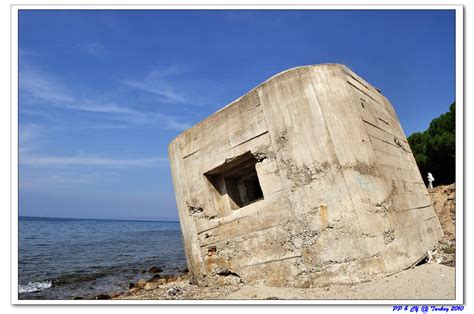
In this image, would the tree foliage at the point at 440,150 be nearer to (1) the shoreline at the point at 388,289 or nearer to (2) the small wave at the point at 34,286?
(1) the shoreline at the point at 388,289

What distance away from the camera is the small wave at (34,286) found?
324 inches

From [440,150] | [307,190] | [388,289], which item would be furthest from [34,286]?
[440,150]

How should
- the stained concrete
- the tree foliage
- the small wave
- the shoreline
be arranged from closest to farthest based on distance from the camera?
the shoreline < the stained concrete < the small wave < the tree foliage

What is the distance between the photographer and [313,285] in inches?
169

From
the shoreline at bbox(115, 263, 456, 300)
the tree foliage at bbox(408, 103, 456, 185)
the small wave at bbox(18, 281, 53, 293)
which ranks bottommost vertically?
the shoreline at bbox(115, 263, 456, 300)

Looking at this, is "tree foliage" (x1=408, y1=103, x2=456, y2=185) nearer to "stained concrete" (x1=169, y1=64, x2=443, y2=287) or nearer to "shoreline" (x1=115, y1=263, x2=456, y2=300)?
"stained concrete" (x1=169, y1=64, x2=443, y2=287)

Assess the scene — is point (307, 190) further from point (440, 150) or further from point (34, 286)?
point (440, 150)

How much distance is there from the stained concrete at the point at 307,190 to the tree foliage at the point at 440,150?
6.94 metres

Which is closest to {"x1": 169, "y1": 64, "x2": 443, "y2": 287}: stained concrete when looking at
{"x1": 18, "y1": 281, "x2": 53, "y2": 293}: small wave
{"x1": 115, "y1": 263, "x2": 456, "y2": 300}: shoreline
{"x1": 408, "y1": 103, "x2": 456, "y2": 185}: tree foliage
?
{"x1": 115, "y1": 263, "x2": 456, "y2": 300}: shoreline

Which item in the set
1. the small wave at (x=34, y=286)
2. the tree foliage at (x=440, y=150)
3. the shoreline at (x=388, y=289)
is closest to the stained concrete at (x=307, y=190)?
the shoreline at (x=388, y=289)

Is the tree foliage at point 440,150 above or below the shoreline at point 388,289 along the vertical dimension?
above

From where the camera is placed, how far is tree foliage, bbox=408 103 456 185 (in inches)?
460

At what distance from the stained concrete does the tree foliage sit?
22.8 feet

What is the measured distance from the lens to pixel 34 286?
339 inches
